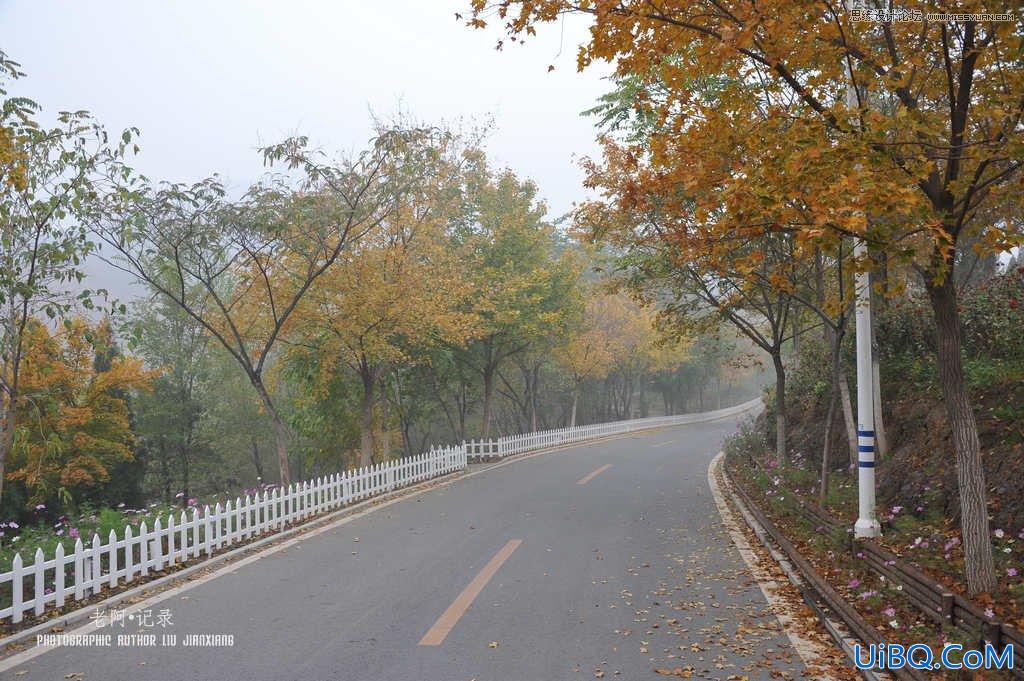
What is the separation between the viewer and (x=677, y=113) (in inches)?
286

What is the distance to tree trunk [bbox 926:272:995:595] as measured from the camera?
6.11m

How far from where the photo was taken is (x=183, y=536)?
32.6ft

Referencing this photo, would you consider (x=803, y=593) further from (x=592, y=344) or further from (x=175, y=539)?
(x=592, y=344)

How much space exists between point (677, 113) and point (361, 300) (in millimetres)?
12114

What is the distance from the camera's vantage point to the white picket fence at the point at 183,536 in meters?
7.68

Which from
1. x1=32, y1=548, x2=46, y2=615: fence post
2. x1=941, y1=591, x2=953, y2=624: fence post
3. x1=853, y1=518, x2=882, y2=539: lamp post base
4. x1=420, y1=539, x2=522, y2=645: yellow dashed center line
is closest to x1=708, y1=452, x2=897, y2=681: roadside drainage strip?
x1=941, y1=591, x2=953, y2=624: fence post

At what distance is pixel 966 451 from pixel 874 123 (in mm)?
2913

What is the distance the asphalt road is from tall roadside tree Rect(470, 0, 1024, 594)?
2.54 metres

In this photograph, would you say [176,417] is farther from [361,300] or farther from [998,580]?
[998,580]

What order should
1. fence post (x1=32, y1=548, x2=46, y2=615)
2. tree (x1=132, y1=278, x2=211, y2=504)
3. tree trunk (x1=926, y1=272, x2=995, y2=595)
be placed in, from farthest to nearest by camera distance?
tree (x1=132, y1=278, x2=211, y2=504) → fence post (x1=32, y1=548, x2=46, y2=615) → tree trunk (x1=926, y1=272, x2=995, y2=595)

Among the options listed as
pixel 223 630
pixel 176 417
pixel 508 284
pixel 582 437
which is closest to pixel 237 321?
pixel 508 284

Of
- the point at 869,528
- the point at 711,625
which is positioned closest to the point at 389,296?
the point at 869,528

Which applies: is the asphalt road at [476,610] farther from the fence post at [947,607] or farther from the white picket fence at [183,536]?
the fence post at [947,607]

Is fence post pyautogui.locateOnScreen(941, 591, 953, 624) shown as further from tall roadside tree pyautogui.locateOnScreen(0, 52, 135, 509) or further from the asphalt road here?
tall roadside tree pyautogui.locateOnScreen(0, 52, 135, 509)
